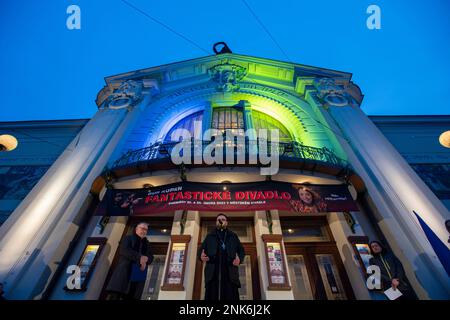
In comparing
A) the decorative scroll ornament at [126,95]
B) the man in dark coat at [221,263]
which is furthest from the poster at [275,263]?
the decorative scroll ornament at [126,95]

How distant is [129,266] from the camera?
A: 5.18m

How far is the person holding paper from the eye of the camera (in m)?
5.22

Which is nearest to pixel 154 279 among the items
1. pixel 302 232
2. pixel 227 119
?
pixel 302 232

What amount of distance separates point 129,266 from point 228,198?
3083 mm

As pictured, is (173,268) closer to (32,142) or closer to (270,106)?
(270,106)

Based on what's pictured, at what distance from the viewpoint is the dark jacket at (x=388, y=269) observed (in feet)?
17.6

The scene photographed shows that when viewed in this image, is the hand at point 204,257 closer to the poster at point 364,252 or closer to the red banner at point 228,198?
the red banner at point 228,198

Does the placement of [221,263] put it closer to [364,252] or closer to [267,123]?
[364,252]

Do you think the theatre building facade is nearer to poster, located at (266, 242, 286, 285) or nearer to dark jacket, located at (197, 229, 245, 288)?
poster, located at (266, 242, 286, 285)

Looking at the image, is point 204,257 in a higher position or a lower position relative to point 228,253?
lower

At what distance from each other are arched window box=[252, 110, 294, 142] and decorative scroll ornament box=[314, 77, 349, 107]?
248cm

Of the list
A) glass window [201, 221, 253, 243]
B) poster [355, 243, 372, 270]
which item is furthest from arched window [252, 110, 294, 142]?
poster [355, 243, 372, 270]

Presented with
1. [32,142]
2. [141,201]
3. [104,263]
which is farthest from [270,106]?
[32,142]

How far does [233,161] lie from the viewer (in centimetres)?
721
